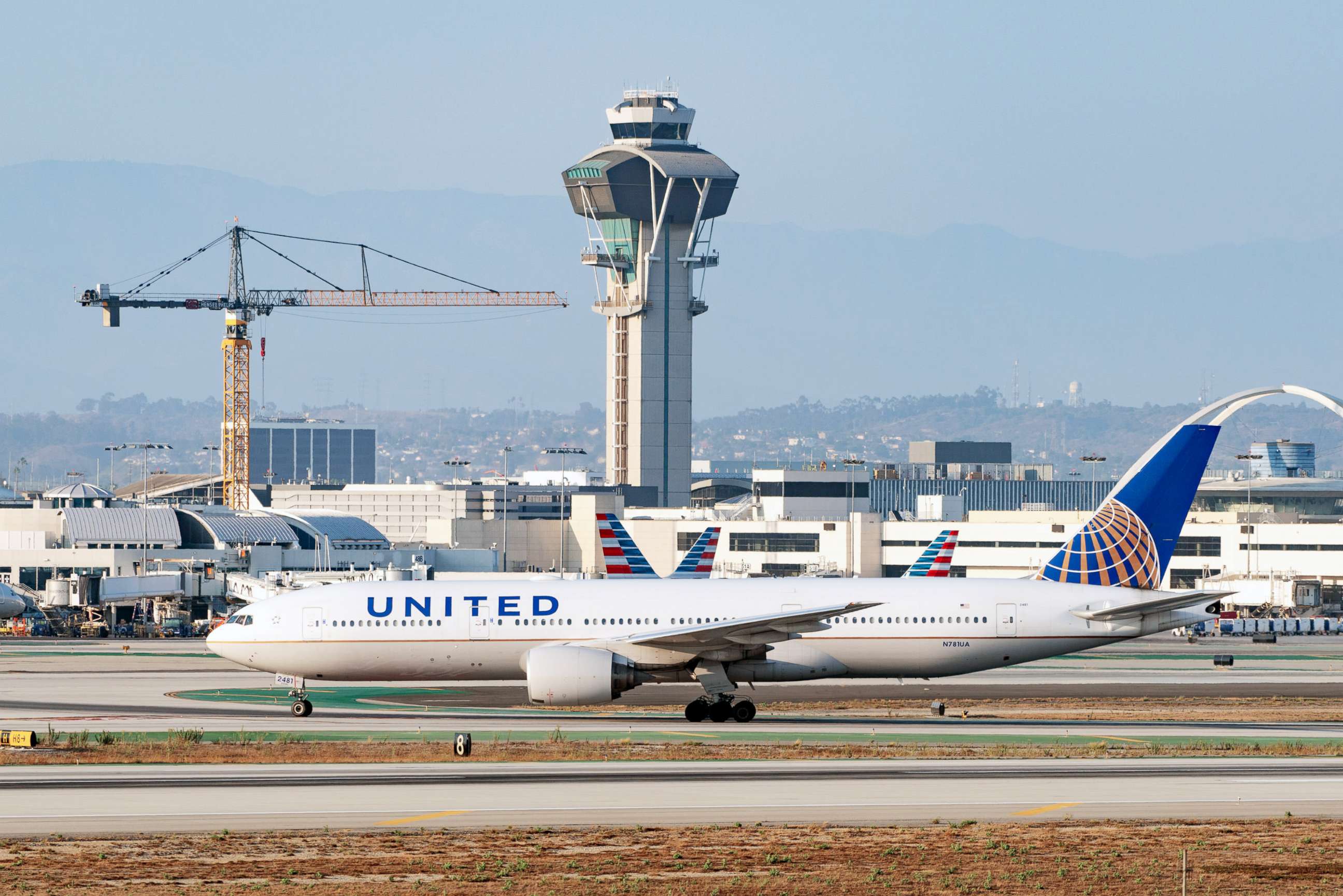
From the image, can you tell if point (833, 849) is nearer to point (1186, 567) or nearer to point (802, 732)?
point (802, 732)

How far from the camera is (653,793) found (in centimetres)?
3256

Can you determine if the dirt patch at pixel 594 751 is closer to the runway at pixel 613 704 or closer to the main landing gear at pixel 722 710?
the runway at pixel 613 704

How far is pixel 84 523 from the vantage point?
464 feet

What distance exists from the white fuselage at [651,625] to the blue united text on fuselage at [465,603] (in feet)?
0.13

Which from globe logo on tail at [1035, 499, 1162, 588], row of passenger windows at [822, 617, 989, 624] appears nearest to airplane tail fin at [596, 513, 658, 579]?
globe logo on tail at [1035, 499, 1162, 588]

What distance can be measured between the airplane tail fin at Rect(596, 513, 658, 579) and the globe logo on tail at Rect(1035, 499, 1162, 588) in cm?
5014

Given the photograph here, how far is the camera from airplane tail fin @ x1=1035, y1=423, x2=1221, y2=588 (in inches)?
2039

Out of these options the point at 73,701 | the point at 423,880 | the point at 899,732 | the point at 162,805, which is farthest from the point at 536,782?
the point at 73,701

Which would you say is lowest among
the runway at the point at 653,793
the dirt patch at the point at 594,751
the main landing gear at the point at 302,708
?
the main landing gear at the point at 302,708

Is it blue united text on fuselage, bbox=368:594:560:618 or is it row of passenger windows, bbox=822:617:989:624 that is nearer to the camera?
blue united text on fuselage, bbox=368:594:560:618

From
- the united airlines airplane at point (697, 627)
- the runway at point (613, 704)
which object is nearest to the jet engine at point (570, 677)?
the runway at point (613, 704)

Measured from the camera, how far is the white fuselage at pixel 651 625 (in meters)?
48.9

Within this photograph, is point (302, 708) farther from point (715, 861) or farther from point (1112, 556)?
point (715, 861)

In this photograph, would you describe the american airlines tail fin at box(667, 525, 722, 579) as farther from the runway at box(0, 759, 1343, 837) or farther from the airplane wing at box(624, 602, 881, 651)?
the runway at box(0, 759, 1343, 837)
